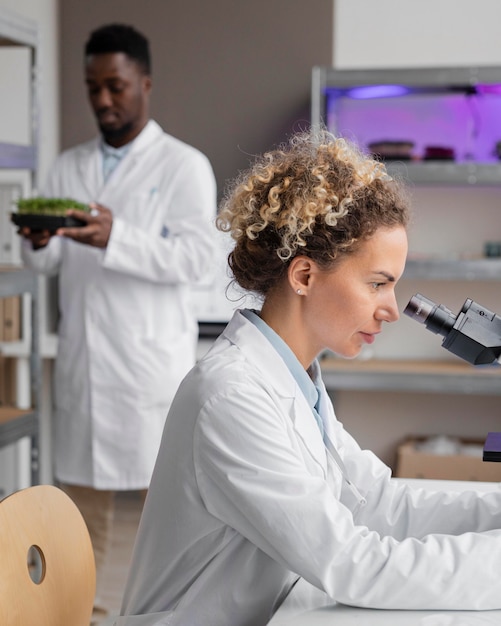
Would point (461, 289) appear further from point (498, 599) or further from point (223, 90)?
point (498, 599)

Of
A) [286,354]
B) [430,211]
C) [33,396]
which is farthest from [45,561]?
[430,211]

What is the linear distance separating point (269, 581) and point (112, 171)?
1998 millimetres

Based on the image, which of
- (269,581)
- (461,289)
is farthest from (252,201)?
(461,289)

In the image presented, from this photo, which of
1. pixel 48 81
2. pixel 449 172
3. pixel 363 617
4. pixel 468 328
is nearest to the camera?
pixel 363 617

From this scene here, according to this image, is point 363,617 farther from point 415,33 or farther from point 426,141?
point 415,33

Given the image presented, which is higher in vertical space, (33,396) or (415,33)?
(415,33)

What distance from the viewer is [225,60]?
12.9 feet

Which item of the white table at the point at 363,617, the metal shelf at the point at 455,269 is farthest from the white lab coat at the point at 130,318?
the white table at the point at 363,617

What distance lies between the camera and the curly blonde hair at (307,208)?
1.24 metres

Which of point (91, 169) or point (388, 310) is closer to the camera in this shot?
point (388, 310)

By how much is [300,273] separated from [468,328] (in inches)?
9.2

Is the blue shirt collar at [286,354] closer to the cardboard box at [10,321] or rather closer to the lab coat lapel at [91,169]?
the lab coat lapel at [91,169]

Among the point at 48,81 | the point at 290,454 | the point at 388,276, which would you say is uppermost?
the point at 48,81

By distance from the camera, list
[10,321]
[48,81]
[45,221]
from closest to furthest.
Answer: [45,221]
[10,321]
[48,81]
